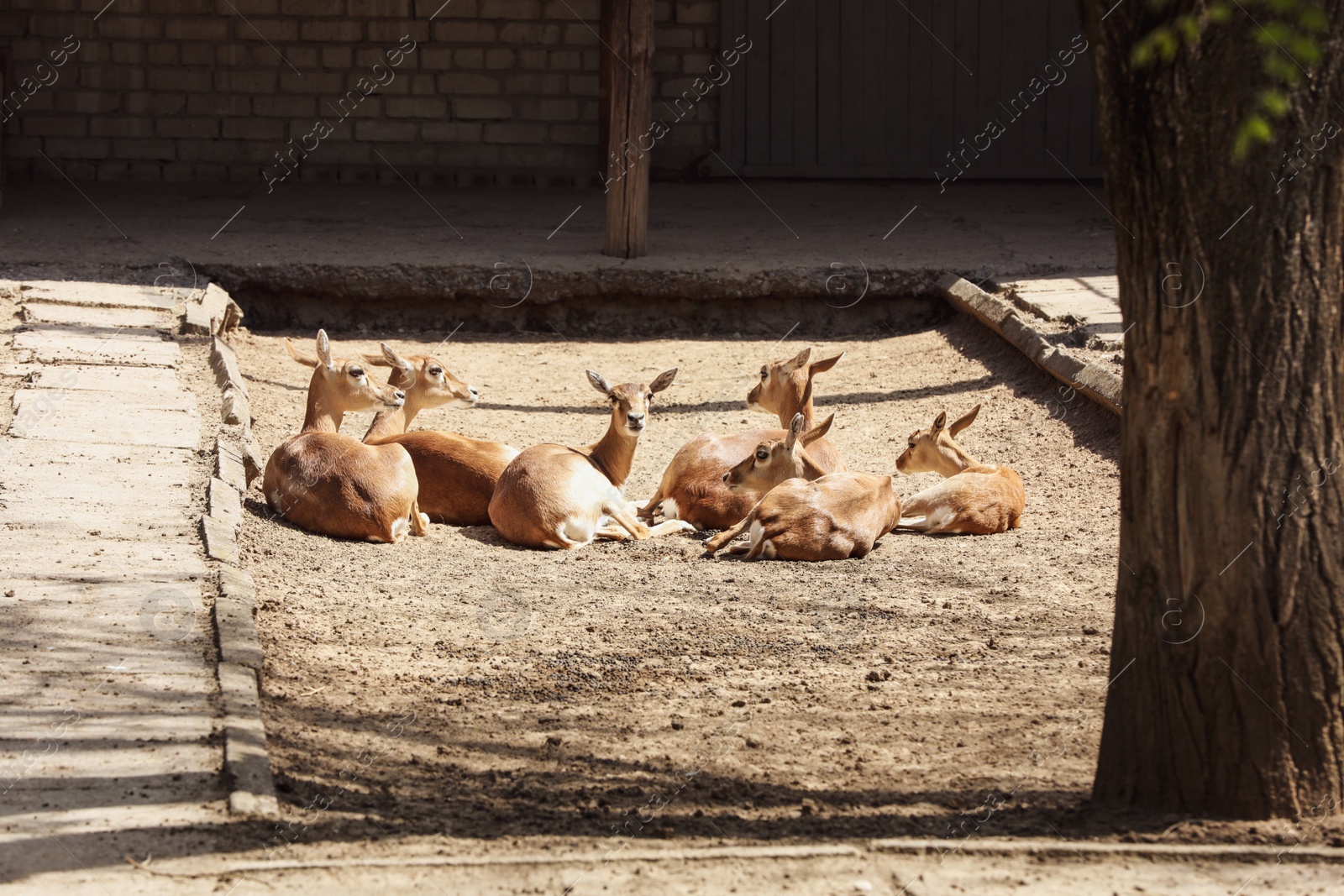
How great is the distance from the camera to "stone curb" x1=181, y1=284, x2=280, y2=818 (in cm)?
379

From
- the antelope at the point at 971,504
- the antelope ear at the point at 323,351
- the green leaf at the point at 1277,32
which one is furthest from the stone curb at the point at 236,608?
the antelope at the point at 971,504

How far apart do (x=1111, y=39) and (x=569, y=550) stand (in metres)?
3.96

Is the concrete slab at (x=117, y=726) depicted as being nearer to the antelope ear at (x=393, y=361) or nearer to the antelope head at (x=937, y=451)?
the antelope ear at (x=393, y=361)

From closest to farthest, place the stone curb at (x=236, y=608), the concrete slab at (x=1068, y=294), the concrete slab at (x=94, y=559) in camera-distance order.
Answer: the stone curb at (x=236, y=608) → the concrete slab at (x=94, y=559) → the concrete slab at (x=1068, y=294)

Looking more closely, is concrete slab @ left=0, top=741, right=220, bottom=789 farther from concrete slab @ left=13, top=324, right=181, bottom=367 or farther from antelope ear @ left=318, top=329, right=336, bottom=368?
concrete slab @ left=13, top=324, right=181, bottom=367

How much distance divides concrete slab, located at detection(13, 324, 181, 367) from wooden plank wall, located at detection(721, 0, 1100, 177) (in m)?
7.94

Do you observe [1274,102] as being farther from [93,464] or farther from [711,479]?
[93,464]

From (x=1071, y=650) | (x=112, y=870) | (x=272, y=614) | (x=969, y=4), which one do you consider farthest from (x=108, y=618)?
(x=969, y=4)

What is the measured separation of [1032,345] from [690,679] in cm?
562

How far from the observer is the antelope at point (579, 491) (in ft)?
22.8

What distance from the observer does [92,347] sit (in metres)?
9.46

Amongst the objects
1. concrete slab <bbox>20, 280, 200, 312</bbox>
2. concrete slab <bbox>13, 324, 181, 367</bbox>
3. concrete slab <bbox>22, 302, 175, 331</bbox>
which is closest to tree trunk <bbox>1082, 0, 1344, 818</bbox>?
concrete slab <bbox>13, 324, 181, 367</bbox>

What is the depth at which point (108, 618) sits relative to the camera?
4961 mm

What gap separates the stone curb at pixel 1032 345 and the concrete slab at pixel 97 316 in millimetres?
5766
